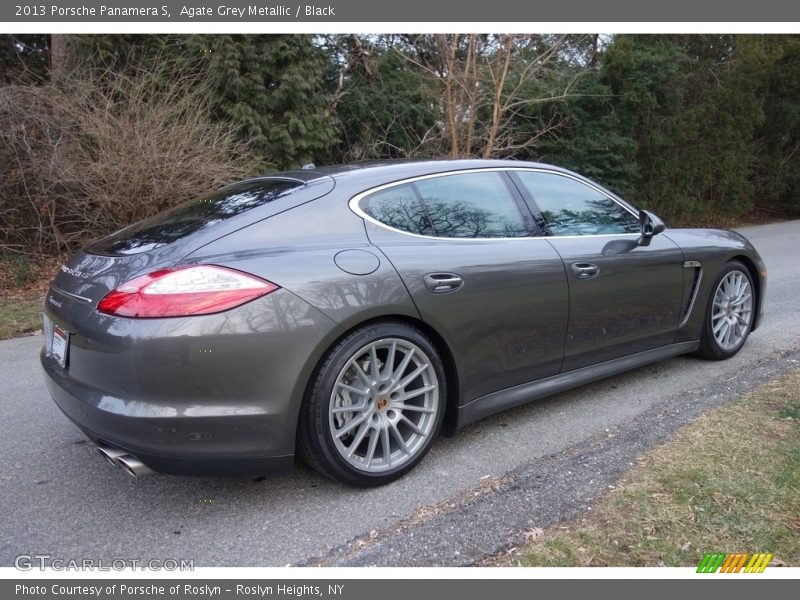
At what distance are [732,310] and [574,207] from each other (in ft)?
5.74

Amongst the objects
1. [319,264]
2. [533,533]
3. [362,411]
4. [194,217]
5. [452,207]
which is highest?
[452,207]

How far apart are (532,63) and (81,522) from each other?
36.4ft

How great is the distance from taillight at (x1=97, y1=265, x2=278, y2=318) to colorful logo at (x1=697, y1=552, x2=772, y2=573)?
1973mm

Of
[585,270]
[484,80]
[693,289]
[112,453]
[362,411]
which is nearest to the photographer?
[112,453]

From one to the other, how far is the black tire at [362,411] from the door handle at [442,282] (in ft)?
0.73

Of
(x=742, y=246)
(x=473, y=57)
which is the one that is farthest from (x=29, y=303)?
(x=473, y=57)

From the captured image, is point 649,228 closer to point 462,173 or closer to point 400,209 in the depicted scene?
point 462,173

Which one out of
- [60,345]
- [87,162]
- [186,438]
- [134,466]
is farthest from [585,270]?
[87,162]

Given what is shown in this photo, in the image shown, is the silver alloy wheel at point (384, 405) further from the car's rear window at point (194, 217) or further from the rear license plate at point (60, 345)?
the rear license plate at point (60, 345)

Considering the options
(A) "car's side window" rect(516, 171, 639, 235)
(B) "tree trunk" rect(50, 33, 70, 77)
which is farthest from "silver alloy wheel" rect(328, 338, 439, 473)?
(B) "tree trunk" rect(50, 33, 70, 77)

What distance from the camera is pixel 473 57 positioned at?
11.0 meters

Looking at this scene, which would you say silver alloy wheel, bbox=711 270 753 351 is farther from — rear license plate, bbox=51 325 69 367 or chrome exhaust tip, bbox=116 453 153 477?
rear license plate, bbox=51 325 69 367

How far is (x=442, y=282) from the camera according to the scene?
298 cm

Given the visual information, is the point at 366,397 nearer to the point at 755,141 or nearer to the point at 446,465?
the point at 446,465
